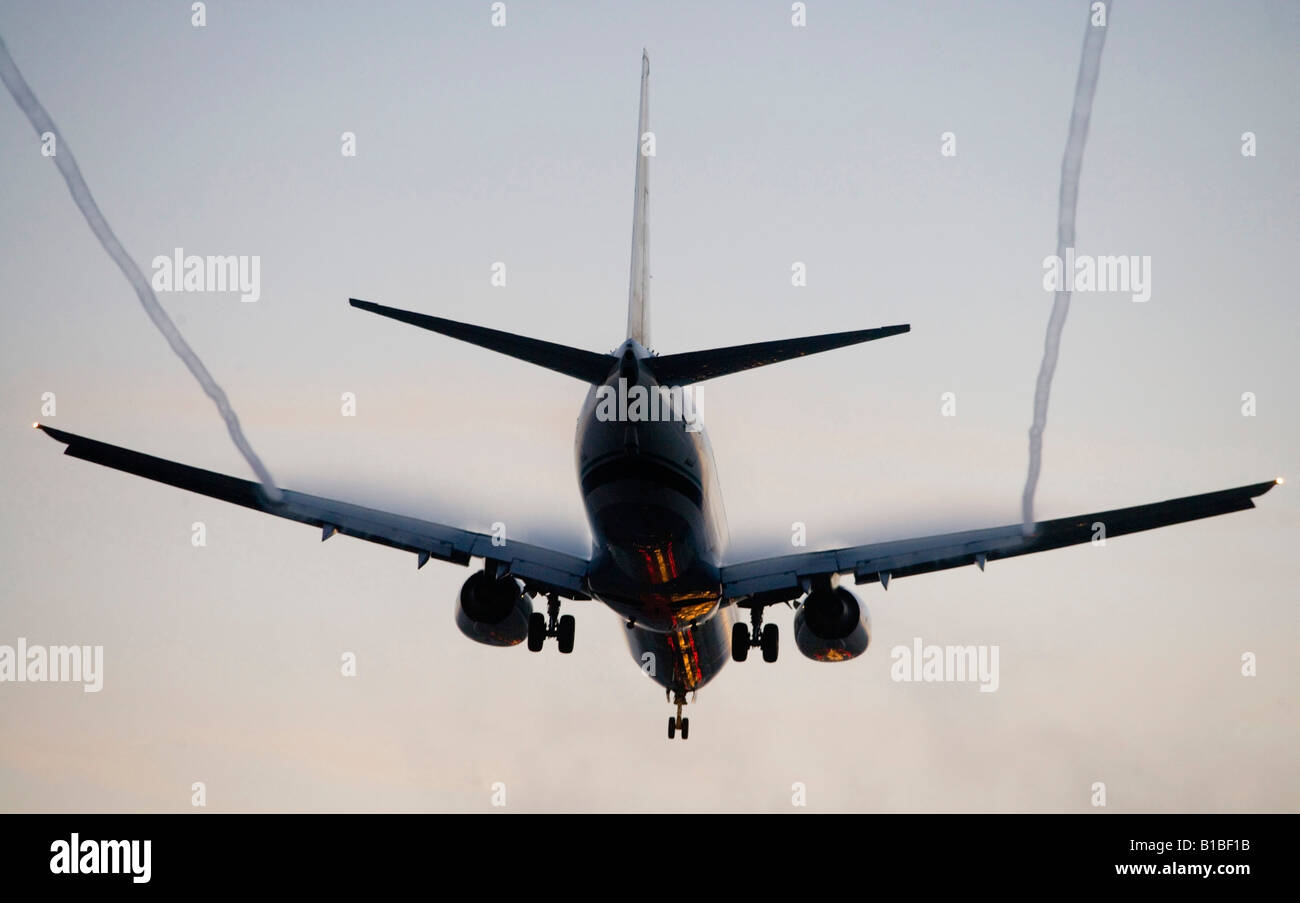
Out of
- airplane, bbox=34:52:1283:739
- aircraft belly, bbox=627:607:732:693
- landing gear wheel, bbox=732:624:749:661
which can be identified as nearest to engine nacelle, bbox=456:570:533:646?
airplane, bbox=34:52:1283:739

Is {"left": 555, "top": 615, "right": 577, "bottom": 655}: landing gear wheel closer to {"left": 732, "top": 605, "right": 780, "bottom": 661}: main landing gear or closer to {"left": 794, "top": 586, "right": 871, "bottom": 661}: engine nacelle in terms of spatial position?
{"left": 732, "top": 605, "right": 780, "bottom": 661}: main landing gear

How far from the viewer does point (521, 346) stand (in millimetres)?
24016

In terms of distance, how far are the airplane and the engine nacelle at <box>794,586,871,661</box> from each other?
0.13 feet

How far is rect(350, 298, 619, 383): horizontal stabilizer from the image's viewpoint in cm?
2195

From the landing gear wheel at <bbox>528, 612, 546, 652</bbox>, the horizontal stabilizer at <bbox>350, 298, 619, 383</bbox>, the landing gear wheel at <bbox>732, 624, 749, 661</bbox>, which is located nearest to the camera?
the horizontal stabilizer at <bbox>350, 298, 619, 383</bbox>

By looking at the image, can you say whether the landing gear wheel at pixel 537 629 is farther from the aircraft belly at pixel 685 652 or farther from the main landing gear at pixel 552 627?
the aircraft belly at pixel 685 652

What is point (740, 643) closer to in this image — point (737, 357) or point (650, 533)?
point (650, 533)

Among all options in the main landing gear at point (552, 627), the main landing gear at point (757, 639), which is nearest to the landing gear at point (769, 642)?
the main landing gear at point (757, 639)

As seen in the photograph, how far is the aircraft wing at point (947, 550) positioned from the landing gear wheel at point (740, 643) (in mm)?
891

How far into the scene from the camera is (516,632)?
99.9 feet

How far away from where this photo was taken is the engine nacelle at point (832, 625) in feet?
95.7
